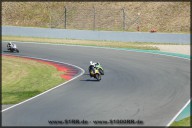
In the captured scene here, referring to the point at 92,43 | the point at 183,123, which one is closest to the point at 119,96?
the point at 183,123

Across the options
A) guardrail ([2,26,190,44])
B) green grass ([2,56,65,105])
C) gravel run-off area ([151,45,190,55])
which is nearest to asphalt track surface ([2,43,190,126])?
green grass ([2,56,65,105])

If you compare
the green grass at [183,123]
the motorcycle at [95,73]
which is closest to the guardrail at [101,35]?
the motorcycle at [95,73]

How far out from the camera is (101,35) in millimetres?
43688

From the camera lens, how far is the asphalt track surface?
14266 mm

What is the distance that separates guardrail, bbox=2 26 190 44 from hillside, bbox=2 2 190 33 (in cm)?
433

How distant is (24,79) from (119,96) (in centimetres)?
752

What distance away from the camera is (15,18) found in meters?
58.5

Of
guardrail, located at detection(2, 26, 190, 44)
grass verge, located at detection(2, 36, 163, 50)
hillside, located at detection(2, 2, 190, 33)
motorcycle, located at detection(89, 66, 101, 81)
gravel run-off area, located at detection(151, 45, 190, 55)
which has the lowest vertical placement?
motorcycle, located at detection(89, 66, 101, 81)

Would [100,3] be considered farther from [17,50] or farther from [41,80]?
[41,80]

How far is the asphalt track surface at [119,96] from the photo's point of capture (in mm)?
14266

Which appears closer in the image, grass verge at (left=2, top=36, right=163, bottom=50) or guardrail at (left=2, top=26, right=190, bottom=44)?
grass verge at (left=2, top=36, right=163, bottom=50)

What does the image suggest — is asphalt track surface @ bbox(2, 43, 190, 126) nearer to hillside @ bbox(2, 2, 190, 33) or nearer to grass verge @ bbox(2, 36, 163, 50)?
grass verge @ bbox(2, 36, 163, 50)

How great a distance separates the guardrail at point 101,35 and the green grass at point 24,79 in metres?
13.5

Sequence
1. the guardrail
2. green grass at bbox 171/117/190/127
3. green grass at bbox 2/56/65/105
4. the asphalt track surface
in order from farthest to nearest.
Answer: the guardrail → green grass at bbox 2/56/65/105 → the asphalt track surface → green grass at bbox 171/117/190/127
